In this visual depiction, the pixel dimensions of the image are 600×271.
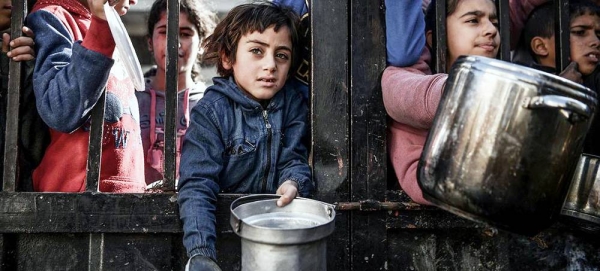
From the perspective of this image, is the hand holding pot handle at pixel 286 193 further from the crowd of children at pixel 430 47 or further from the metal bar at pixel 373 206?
the crowd of children at pixel 430 47

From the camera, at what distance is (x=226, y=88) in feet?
7.07

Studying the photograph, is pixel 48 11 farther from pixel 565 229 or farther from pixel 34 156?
pixel 565 229

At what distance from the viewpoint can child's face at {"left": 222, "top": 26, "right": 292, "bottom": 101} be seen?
85.6 inches

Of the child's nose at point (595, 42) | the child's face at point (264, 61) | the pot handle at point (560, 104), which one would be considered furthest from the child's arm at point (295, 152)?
the child's nose at point (595, 42)

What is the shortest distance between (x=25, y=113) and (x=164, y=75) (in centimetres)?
142

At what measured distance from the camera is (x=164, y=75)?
3471 mm

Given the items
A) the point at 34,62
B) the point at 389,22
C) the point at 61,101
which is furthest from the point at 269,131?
the point at 34,62

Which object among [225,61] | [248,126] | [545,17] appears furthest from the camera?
[545,17]

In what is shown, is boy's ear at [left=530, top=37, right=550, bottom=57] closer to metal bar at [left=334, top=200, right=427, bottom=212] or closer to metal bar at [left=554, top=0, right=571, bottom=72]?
metal bar at [left=554, top=0, right=571, bottom=72]

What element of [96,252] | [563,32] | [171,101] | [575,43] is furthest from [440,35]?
[96,252]

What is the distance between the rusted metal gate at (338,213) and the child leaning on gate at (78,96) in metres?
0.12

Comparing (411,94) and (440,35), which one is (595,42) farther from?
(411,94)

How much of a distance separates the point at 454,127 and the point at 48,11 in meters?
1.58

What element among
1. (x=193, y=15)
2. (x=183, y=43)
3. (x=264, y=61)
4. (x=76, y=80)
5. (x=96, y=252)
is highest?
(x=193, y=15)
